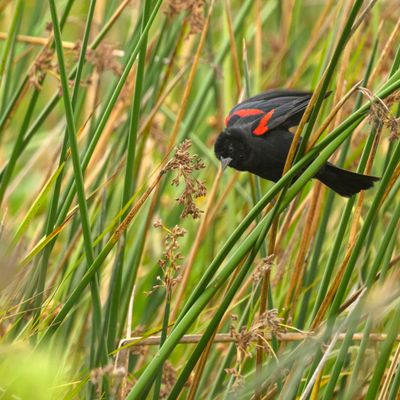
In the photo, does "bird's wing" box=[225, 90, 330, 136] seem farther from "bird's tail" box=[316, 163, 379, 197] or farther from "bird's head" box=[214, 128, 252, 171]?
"bird's tail" box=[316, 163, 379, 197]

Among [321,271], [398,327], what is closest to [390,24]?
[321,271]

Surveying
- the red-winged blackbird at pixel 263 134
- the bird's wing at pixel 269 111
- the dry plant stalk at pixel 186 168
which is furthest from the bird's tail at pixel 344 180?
the dry plant stalk at pixel 186 168

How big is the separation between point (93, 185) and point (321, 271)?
0.83 meters

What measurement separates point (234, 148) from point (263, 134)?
0.09 meters

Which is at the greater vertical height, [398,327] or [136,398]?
[398,327]

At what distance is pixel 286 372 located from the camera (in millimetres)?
1986

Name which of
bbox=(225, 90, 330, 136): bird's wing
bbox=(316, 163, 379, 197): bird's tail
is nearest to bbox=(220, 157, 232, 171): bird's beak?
bbox=(225, 90, 330, 136): bird's wing

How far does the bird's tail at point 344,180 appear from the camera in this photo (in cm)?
205

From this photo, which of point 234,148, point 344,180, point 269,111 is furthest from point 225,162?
point 344,180

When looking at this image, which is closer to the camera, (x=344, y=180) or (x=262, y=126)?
(x=344, y=180)

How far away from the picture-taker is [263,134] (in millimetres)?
2332

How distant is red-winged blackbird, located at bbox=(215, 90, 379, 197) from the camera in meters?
2.26

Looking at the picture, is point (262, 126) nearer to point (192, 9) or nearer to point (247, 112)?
point (247, 112)

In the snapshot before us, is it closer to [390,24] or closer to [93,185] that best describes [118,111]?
[93,185]
